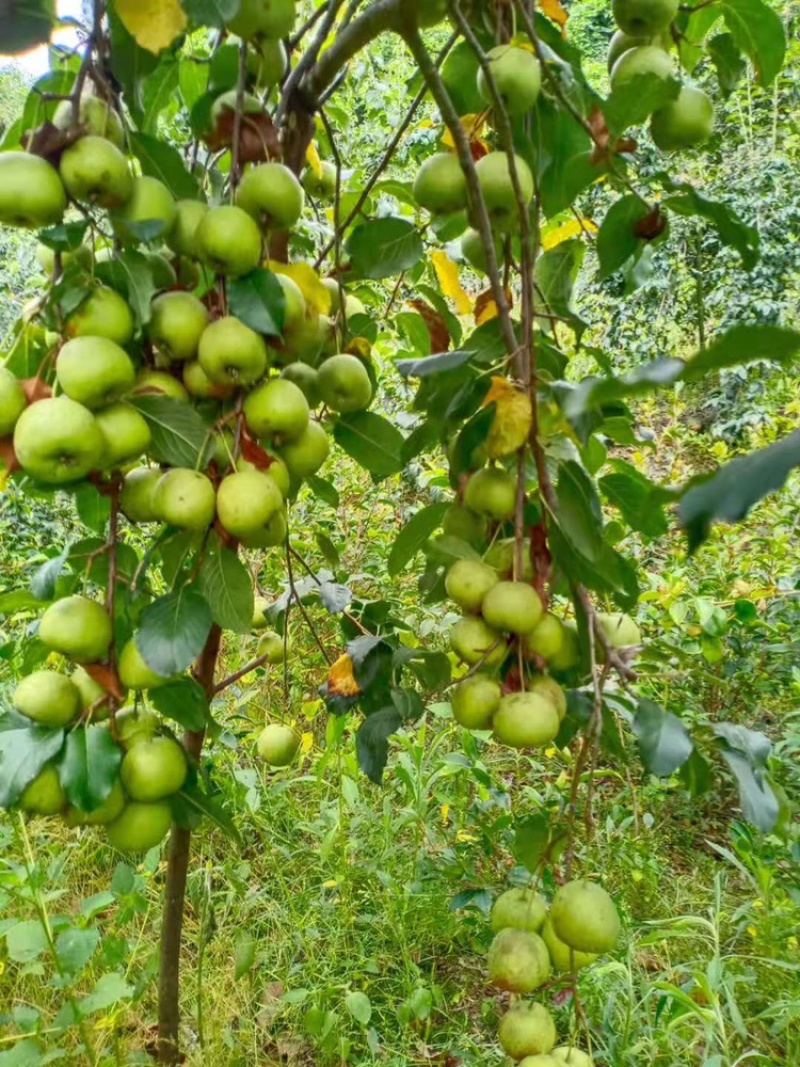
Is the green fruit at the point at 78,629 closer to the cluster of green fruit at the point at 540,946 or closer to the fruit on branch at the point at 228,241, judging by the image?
the fruit on branch at the point at 228,241

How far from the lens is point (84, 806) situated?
0.71 metres

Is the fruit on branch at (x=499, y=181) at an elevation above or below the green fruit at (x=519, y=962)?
above

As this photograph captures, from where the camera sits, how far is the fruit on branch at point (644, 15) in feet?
2.57

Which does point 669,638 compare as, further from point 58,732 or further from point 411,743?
point 58,732

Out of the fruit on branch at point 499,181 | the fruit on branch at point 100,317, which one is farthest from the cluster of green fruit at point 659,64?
the fruit on branch at point 100,317

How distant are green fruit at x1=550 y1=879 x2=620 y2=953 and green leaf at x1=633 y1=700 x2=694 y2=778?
117 mm

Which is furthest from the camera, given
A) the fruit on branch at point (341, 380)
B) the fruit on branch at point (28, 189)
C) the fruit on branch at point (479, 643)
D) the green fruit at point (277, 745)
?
the green fruit at point (277, 745)

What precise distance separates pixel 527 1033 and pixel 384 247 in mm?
844

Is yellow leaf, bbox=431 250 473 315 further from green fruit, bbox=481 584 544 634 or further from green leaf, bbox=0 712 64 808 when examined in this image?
green leaf, bbox=0 712 64 808

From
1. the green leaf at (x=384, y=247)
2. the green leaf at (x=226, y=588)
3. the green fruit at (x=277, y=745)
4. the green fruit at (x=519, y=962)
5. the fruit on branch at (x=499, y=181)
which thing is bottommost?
the green fruit at (x=277, y=745)

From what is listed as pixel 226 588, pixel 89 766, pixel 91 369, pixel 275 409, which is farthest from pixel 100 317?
pixel 89 766

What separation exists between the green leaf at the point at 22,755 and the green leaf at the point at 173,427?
27 cm

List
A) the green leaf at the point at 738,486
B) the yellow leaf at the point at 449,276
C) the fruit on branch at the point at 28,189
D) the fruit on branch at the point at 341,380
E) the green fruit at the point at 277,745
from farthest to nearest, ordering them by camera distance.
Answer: the green fruit at the point at 277,745 < the yellow leaf at the point at 449,276 < the fruit on branch at the point at 341,380 < the fruit on branch at the point at 28,189 < the green leaf at the point at 738,486

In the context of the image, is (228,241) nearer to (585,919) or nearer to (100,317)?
(100,317)
